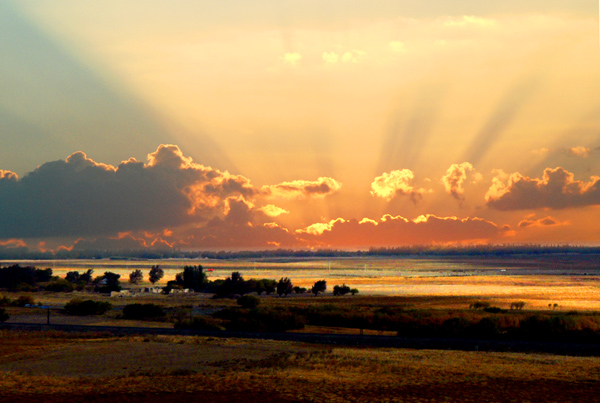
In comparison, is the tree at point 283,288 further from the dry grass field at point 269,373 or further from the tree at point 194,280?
the dry grass field at point 269,373

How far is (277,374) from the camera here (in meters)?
30.4

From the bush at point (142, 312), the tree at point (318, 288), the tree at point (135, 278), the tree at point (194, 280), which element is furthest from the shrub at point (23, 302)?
the tree at point (135, 278)

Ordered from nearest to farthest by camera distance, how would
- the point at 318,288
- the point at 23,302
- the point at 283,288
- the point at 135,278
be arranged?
1. the point at 23,302
2. the point at 283,288
3. the point at 318,288
4. the point at 135,278

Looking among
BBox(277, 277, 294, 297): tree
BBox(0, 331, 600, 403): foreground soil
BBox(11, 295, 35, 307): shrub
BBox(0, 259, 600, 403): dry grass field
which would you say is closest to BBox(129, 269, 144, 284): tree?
BBox(277, 277, 294, 297): tree

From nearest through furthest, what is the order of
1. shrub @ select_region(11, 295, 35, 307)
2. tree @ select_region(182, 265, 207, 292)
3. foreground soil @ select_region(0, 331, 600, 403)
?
foreground soil @ select_region(0, 331, 600, 403) → shrub @ select_region(11, 295, 35, 307) → tree @ select_region(182, 265, 207, 292)

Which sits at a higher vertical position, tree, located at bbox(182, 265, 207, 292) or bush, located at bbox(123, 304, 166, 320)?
tree, located at bbox(182, 265, 207, 292)

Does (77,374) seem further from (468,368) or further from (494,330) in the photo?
(494,330)

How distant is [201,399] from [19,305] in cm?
7334

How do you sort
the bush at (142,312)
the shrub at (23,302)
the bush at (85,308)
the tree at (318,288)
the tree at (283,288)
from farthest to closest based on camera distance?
the tree at (318,288), the tree at (283,288), the shrub at (23,302), the bush at (85,308), the bush at (142,312)

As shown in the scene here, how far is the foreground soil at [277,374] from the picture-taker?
25922 mm

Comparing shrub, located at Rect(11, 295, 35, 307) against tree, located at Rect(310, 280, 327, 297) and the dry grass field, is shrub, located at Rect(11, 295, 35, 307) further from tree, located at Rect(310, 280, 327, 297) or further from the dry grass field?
tree, located at Rect(310, 280, 327, 297)

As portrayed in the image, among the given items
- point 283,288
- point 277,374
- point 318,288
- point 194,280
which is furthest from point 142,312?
point 194,280

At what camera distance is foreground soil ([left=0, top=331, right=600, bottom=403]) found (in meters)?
25.9

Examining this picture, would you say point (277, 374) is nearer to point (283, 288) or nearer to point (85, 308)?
point (85, 308)
